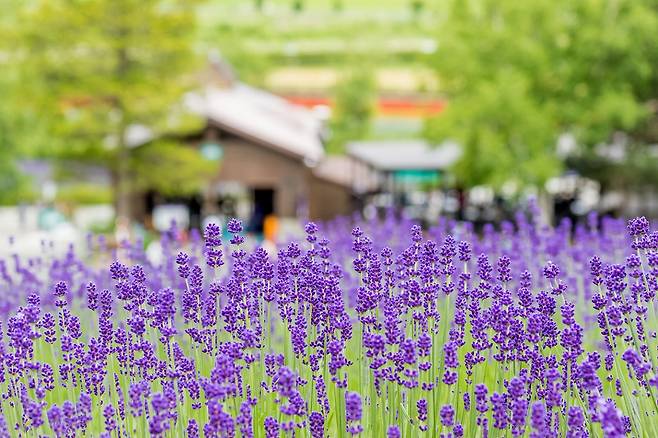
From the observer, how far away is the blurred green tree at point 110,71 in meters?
26.1

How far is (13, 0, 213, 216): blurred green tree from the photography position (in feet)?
85.7

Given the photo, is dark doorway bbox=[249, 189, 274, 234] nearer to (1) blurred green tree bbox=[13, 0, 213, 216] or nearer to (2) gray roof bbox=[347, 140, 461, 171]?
(2) gray roof bbox=[347, 140, 461, 171]

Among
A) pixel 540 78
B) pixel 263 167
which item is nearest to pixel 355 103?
pixel 263 167

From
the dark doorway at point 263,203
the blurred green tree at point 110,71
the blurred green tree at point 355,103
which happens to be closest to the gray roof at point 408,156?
the dark doorway at point 263,203

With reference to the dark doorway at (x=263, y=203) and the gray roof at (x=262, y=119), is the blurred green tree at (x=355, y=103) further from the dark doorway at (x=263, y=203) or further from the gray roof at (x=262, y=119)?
the dark doorway at (x=263, y=203)

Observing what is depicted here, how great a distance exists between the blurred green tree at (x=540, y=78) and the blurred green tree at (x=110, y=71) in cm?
661

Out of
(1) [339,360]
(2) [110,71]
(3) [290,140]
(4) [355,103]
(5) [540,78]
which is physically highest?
(4) [355,103]

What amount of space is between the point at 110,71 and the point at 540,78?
1067 cm

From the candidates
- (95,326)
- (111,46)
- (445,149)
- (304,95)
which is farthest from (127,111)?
(304,95)

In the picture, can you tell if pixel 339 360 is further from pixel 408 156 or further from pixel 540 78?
pixel 408 156

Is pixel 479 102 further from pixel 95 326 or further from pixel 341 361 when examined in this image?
pixel 341 361

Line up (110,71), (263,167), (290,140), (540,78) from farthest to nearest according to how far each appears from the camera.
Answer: (290,140) < (263,167) < (110,71) < (540,78)

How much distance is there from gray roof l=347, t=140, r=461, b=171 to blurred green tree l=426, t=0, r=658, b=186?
4.44m

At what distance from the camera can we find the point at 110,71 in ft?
88.3
